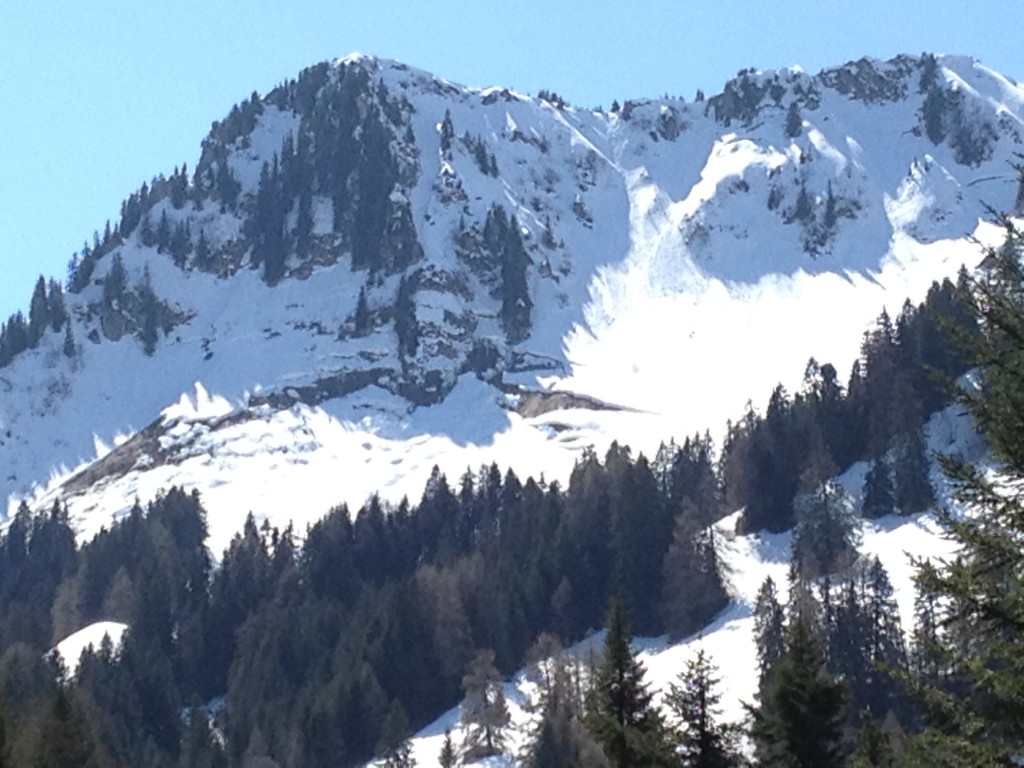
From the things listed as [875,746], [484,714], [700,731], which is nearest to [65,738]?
[700,731]

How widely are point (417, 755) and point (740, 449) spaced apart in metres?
→ 57.4

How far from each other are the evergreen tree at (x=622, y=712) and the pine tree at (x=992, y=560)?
11.9m

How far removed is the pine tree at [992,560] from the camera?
14.8 m

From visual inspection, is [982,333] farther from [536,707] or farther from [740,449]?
[740,449]

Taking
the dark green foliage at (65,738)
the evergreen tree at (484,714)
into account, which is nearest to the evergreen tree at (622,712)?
the dark green foliage at (65,738)

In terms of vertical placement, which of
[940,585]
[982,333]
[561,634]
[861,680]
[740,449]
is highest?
[740,449]

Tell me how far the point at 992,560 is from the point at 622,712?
15053mm

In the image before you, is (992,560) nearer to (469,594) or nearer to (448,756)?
(448,756)

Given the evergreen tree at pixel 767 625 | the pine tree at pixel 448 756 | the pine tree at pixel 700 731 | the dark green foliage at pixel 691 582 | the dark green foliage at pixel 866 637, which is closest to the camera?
the pine tree at pixel 700 731

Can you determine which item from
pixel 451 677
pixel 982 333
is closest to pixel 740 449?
pixel 451 677

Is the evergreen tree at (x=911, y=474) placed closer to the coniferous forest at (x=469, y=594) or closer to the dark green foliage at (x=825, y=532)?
the coniferous forest at (x=469, y=594)

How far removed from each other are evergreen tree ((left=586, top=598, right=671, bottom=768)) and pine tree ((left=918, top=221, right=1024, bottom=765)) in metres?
11.9

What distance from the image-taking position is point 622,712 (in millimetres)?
29750

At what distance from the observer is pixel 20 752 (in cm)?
4197
